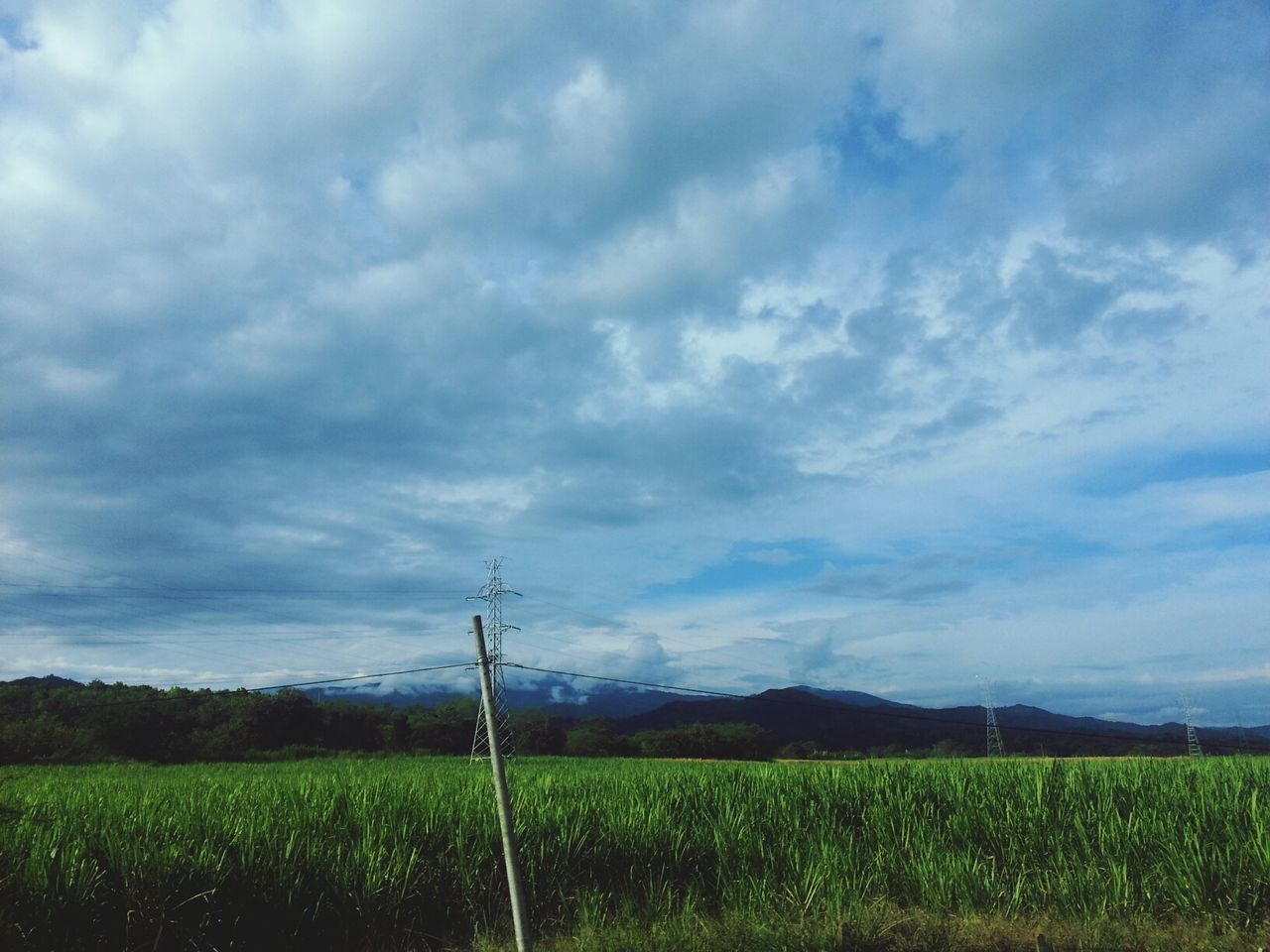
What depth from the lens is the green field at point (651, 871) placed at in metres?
7.66

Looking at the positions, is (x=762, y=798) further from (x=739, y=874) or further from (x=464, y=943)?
(x=464, y=943)

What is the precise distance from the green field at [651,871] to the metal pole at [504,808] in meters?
1.88

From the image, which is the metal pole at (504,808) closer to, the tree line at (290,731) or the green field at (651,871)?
the green field at (651,871)

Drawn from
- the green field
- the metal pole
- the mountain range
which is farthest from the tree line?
the metal pole

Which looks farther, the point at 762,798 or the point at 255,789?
the point at 255,789

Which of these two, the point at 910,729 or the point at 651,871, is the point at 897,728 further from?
the point at 651,871

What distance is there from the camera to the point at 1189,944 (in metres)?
8.00

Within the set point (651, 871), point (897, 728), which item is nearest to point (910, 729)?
point (897, 728)

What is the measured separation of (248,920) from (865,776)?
33.7ft

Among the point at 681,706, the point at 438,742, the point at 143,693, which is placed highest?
the point at 143,693

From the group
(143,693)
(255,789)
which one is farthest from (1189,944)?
(143,693)

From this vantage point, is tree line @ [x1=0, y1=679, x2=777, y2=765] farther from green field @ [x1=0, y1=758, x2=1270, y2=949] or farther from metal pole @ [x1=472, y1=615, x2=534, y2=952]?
metal pole @ [x1=472, y1=615, x2=534, y2=952]

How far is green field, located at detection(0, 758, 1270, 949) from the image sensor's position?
7.66 m

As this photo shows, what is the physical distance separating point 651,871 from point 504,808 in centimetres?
447
